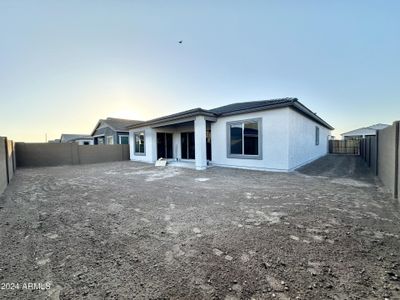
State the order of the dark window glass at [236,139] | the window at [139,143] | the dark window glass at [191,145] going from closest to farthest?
the dark window glass at [236,139], the dark window glass at [191,145], the window at [139,143]

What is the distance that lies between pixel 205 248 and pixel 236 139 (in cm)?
817

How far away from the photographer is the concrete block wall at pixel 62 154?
1409cm

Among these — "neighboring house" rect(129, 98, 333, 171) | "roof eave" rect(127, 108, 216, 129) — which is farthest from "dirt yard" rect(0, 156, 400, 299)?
"roof eave" rect(127, 108, 216, 129)

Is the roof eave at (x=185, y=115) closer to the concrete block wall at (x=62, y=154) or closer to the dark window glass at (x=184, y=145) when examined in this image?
the dark window glass at (x=184, y=145)

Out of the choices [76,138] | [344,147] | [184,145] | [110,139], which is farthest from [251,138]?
[76,138]

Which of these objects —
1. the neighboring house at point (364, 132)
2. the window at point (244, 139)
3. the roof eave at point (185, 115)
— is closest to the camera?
the window at point (244, 139)

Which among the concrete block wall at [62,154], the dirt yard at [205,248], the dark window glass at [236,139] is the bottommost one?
the dirt yard at [205,248]

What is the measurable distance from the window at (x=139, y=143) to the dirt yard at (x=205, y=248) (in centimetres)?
1071

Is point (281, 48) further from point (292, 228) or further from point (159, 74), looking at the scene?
point (292, 228)

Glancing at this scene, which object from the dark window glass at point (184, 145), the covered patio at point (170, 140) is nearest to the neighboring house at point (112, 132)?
the covered patio at point (170, 140)

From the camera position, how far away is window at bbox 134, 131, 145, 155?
15.3m

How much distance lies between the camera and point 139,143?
51.8 feet

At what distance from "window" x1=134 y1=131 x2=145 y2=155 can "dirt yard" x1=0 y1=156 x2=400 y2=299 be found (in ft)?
35.2

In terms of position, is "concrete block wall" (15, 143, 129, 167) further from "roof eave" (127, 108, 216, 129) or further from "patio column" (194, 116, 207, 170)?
"patio column" (194, 116, 207, 170)
